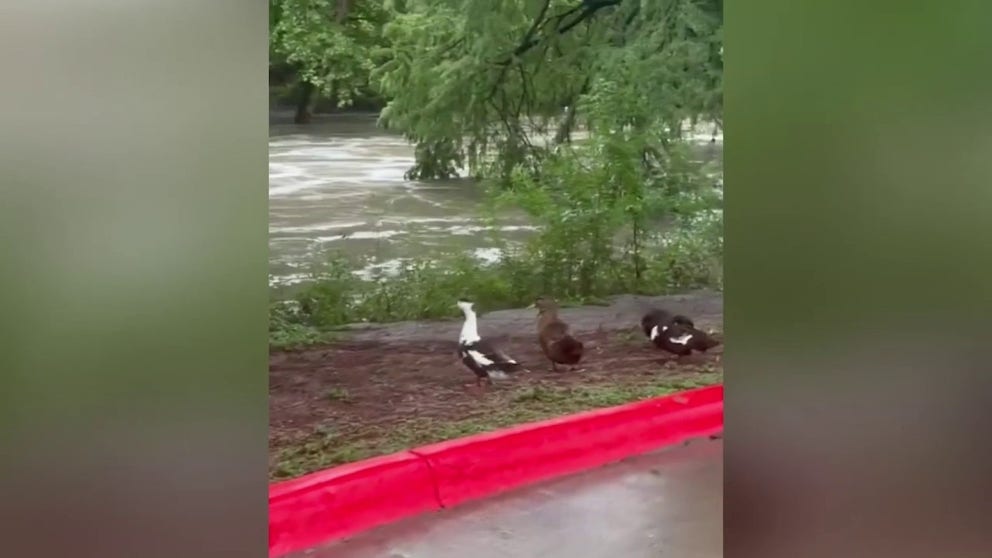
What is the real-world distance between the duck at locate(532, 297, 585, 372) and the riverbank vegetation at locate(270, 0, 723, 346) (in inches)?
1.1

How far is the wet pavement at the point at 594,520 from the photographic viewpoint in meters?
1.28

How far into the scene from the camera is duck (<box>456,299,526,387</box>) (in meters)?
1.33

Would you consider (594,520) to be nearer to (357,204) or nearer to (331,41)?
(357,204)

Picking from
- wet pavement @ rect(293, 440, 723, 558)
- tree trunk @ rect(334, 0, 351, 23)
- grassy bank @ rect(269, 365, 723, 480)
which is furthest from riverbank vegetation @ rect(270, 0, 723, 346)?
wet pavement @ rect(293, 440, 723, 558)

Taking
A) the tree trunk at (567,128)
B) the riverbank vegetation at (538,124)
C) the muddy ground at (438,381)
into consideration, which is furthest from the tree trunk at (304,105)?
the tree trunk at (567,128)

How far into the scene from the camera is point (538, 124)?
1375 mm

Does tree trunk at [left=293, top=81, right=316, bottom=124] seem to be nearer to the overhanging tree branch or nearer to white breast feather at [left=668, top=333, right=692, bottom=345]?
the overhanging tree branch

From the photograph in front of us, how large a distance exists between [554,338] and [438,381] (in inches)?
8.3

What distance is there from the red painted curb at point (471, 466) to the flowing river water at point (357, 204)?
0.90ft

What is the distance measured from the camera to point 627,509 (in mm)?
1411

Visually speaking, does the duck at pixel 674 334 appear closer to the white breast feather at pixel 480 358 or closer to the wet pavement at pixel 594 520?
the wet pavement at pixel 594 520
